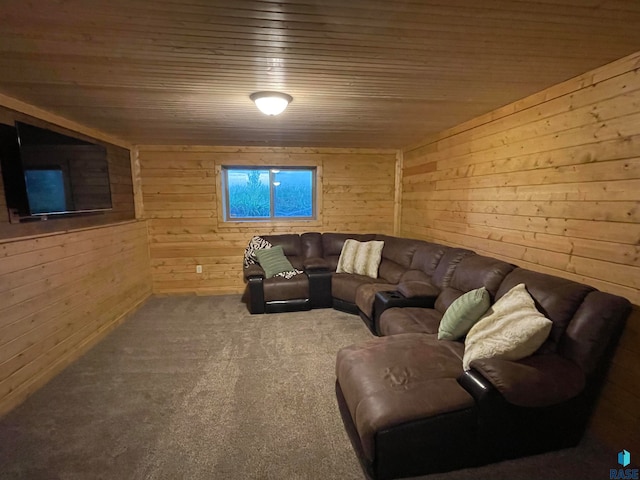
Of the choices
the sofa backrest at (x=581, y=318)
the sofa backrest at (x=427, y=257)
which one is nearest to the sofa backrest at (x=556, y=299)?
the sofa backrest at (x=581, y=318)

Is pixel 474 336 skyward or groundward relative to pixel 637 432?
skyward

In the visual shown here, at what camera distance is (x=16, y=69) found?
1818 mm

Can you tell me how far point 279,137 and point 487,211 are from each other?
8.70 ft

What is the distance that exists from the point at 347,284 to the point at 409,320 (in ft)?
4.20

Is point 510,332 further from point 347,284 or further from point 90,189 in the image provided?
point 90,189

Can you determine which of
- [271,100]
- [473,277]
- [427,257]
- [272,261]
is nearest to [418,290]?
[473,277]

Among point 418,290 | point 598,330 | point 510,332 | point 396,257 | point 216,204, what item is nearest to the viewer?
point 598,330

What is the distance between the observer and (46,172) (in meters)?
2.53

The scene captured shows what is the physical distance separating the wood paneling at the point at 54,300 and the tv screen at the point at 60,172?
0.28m

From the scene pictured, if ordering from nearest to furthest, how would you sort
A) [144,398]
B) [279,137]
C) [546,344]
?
[546,344], [144,398], [279,137]

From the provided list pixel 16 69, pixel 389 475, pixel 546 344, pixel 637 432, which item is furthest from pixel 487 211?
pixel 16 69

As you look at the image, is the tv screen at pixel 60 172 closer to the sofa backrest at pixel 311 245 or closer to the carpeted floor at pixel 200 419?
the carpeted floor at pixel 200 419

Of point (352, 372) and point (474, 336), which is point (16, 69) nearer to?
point (352, 372)

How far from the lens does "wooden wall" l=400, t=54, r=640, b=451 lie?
67.9 inches
